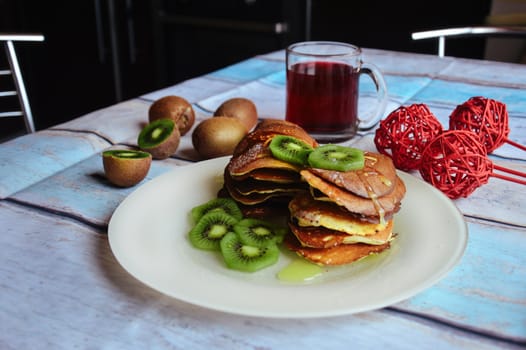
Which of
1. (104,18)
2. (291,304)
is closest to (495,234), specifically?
(291,304)

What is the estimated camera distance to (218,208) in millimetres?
792

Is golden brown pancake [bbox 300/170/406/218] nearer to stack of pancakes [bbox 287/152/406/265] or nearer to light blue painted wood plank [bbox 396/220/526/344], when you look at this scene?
stack of pancakes [bbox 287/152/406/265]

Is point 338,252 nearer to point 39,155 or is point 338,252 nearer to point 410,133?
point 410,133

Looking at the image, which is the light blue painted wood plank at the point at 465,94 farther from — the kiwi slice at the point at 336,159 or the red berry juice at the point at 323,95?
the kiwi slice at the point at 336,159

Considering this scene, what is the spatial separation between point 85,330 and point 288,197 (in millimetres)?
327

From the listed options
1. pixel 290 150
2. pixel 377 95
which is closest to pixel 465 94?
pixel 377 95

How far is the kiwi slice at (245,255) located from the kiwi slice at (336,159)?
0.12m

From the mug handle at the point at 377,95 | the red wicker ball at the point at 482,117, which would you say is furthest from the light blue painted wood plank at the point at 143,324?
the mug handle at the point at 377,95

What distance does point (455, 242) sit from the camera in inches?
27.3

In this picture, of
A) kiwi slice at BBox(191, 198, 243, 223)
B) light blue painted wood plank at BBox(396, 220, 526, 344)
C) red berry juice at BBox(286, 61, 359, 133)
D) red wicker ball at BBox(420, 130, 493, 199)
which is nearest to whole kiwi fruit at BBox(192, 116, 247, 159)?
red berry juice at BBox(286, 61, 359, 133)

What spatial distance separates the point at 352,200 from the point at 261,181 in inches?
6.5

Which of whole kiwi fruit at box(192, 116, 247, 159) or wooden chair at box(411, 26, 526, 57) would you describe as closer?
whole kiwi fruit at box(192, 116, 247, 159)

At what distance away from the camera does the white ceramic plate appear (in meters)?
0.59

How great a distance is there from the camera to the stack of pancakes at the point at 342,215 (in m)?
0.67
